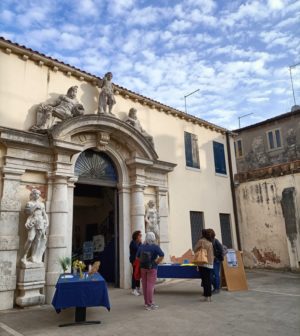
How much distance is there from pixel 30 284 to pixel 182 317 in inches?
130

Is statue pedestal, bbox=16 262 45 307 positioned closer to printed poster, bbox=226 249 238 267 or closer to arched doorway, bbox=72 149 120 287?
arched doorway, bbox=72 149 120 287

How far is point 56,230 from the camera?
7.28m

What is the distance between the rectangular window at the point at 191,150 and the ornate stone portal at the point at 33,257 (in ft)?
20.8

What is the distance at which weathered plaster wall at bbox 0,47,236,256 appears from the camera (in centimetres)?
764

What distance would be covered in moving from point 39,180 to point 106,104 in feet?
9.85

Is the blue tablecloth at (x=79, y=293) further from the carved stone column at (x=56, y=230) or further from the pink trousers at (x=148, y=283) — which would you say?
the carved stone column at (x=56, y=230)

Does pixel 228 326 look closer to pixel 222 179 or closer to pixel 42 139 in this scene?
pixel 42 139

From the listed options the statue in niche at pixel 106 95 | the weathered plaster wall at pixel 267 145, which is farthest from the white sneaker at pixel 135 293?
the weathered plaster wall at pixel 267 145

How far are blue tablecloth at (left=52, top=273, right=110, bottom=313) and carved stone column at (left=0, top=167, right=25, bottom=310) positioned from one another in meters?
1.98

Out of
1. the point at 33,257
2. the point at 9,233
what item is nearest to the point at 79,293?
the point at 33,257

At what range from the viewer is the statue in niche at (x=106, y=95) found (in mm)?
8969

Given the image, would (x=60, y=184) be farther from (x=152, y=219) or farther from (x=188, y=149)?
(x=188, y=149)

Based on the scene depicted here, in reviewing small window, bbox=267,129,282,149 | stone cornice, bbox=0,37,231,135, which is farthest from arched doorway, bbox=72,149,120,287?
small window, bbox=267,129,282,149

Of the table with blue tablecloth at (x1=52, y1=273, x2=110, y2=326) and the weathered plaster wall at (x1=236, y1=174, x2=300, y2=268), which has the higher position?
the weathered plaster wall at (x1=236, y1=174, x2=300, y2=268)
